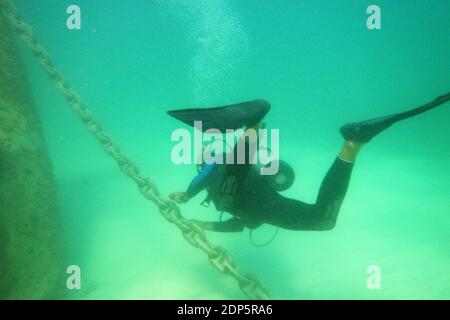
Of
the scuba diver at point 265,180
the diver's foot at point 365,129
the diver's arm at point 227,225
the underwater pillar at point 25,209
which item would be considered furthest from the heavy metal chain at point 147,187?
the diver's foot at point 365,129

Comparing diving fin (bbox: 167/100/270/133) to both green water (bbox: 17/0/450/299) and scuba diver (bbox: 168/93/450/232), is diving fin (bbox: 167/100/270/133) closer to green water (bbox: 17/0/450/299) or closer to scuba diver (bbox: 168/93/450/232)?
scuba diver (bbox: 168/93/450/232)

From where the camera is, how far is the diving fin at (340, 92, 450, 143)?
9.51 feet

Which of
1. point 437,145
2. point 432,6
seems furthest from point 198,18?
point 437,145

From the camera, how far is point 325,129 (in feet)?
91.0

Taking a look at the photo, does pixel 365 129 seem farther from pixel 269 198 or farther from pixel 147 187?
pixel 147 187

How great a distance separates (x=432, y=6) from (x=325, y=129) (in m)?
11.4

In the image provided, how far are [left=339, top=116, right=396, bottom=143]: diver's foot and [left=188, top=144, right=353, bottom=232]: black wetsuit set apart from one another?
306 mm

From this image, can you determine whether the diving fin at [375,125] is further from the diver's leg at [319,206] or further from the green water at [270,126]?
the green water at [270,126]

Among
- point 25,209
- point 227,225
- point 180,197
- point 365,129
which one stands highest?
point 365,129

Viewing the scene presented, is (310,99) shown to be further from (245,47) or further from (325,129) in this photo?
(245,47)

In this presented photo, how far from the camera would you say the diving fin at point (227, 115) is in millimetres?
3016

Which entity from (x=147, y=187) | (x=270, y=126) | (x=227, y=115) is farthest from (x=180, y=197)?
(x=270, y=126)

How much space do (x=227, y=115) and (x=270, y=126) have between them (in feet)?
79.7

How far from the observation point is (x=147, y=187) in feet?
A: 15.3
